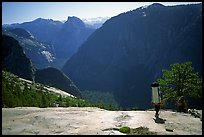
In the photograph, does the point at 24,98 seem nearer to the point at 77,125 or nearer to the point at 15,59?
the point at 77,125

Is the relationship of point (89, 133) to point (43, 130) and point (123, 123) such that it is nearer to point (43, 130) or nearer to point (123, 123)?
point (43, 130)

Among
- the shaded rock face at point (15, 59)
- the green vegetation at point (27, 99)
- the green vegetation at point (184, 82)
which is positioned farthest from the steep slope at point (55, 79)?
the green vegetation at point (184, 82)

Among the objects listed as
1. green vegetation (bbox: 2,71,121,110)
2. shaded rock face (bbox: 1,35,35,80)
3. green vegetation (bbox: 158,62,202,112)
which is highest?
shaded rock face (bbox: 1,35,35,80)

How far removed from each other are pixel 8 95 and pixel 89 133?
68.8 feet

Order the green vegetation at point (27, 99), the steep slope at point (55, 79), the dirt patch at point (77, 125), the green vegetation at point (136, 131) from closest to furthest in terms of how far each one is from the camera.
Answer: the green vegetation at point (136, 131) → the dirt patch at point (77, 125) → the green vegetation at point (27, 99) → the steep slope at point (55, 79)

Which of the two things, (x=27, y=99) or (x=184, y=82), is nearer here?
(x=184, y=82)

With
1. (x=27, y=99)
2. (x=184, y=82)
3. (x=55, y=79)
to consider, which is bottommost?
(x=27, y=99)

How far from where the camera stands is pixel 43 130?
A: 40.4ft

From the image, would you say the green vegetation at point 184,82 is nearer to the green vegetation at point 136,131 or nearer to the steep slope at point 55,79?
the green vegetation at point 136,131

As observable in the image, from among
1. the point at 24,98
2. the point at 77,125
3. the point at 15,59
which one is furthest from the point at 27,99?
the point at 15,59

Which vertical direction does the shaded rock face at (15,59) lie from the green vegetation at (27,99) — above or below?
above

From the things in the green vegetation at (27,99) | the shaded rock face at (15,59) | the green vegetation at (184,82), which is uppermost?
the shaded rock face at (15,59)

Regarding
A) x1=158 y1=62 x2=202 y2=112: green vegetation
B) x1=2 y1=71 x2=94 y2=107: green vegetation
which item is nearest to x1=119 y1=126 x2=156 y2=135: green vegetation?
x1=158 y1=62 x2=202 y2=112: green vegetation

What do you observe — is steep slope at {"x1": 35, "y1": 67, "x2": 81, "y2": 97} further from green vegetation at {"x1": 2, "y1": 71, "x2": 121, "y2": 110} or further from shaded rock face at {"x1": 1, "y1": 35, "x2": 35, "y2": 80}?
green vegetation at {"x1": 2, "y1": 71, "x2": 121, "y2": 110}
